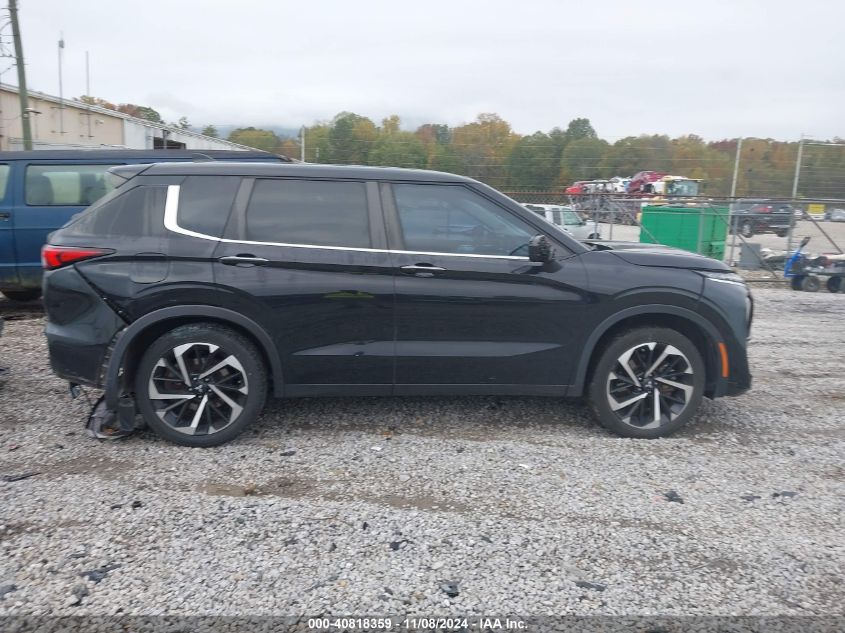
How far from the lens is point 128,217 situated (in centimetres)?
443

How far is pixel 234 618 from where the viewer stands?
9.02ft

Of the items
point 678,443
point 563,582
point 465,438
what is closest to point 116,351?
point 465,438

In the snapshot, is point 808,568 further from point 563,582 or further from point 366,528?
point 366,528

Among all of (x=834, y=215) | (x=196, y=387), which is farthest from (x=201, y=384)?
(x=834, y=215)

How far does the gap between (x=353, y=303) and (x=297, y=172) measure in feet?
3.22

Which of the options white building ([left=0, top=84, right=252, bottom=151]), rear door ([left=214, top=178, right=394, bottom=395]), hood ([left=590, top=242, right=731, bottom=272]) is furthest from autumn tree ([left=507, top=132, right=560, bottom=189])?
rear door ([left=214, top=178, right=394, bottom=395])

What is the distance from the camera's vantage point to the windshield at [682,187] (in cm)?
2391

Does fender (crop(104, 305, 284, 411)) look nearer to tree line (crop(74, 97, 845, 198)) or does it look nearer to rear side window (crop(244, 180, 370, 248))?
rear side window (crop(244, 180, 370, 248))

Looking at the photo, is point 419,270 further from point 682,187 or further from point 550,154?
point 682,187

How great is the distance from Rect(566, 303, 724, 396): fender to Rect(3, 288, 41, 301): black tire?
744cm

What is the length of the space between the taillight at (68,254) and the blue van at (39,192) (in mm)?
4000

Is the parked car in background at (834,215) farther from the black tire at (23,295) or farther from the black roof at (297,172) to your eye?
the black tire at (23,295)

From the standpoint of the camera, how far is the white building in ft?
59.2

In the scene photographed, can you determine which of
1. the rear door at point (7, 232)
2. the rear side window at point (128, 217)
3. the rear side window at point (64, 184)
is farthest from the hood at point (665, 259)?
the rear door at point (7, 232)
